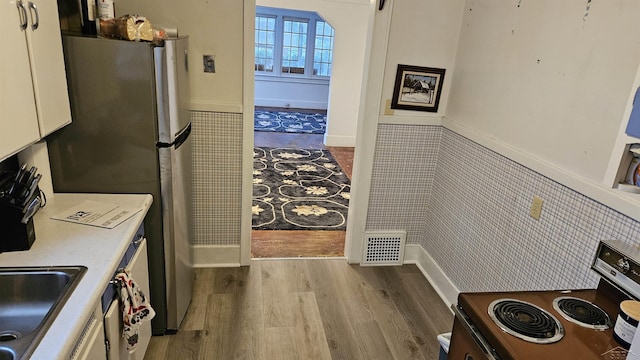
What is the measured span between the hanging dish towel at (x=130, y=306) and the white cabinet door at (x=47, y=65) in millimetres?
626

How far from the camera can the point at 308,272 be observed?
121 inches

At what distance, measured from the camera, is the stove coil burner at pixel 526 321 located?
124 cm

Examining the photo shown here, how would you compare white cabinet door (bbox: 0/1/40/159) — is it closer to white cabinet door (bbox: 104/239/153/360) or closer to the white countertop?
the white countertop

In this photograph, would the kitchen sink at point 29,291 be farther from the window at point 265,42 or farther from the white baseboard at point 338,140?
the window at point 265,42

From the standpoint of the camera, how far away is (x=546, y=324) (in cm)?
129

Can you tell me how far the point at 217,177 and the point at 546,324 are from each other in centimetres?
212

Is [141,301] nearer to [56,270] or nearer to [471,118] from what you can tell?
[56,270]

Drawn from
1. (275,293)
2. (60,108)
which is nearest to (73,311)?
(60,108)

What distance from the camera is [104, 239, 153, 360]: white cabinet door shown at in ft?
4.94

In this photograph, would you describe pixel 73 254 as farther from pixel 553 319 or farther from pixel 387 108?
pixel 387 108

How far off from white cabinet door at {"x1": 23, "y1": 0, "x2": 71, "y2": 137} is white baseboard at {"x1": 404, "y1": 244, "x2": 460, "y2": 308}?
239 centimetres

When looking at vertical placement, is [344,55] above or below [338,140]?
above

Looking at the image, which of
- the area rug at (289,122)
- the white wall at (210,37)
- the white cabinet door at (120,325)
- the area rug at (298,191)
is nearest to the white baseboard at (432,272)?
the area rug at (298,191)

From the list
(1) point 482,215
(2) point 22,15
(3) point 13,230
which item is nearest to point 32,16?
(2) point 22,15
